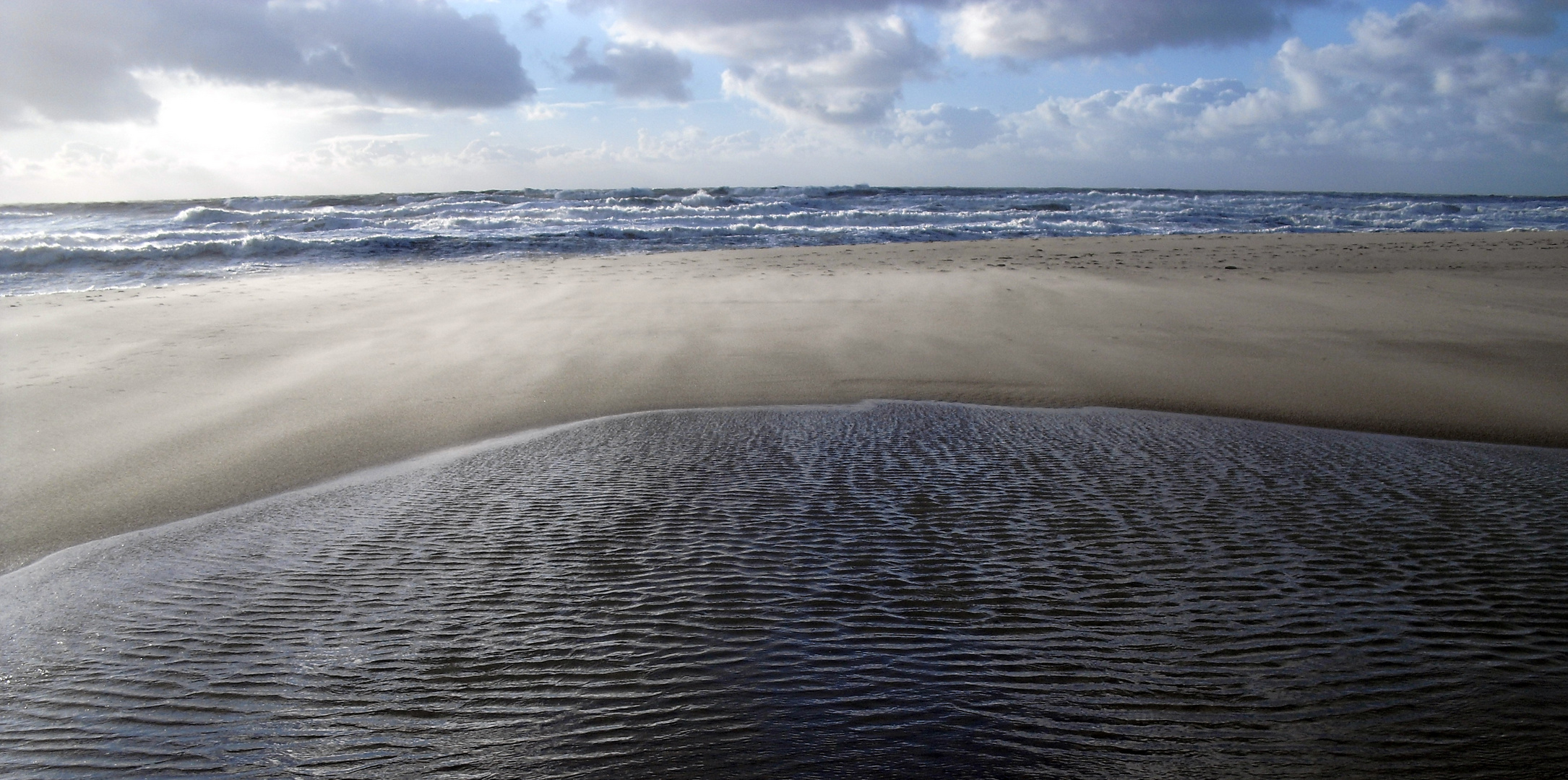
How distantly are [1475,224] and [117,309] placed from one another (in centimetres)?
2928

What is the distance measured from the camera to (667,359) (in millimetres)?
6441

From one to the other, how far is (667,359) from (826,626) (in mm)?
4171

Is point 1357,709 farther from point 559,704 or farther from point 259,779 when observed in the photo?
point 259,779

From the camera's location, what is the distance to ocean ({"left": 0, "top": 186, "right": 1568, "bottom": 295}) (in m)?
14.5

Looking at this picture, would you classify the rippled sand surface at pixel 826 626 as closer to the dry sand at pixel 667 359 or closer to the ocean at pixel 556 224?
the dry sand at pixel 667 359

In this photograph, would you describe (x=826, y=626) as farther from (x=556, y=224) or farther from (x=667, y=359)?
(x=556, y=224)

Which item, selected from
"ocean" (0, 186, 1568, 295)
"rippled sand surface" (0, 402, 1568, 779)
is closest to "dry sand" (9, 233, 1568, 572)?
"rippled sand surface" (0, 402, 1568, 779)

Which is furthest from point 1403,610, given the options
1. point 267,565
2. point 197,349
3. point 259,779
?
point 197,349

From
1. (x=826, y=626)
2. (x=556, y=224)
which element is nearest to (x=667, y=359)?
(x=826, y=626)

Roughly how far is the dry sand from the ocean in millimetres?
4513

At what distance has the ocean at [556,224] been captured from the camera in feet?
47.5

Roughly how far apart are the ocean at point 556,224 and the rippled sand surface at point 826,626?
1126 cm

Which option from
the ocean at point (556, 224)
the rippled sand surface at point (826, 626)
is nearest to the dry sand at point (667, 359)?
the rippled sand surface at point (826, 626)

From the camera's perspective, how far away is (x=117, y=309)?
8.80 meters
